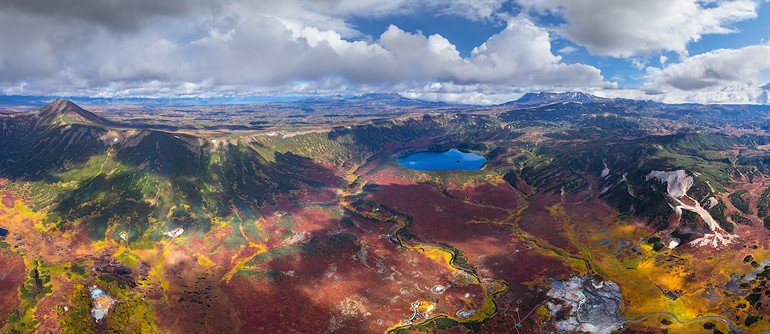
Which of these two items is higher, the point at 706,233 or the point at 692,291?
the point at 706,233

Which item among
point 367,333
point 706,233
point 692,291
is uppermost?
point 706,233

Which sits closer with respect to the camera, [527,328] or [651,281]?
[527,328]

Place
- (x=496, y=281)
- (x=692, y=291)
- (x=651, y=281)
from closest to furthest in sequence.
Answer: (x=692, y=291) < (x=651, y=281) < (x=496, y=281)

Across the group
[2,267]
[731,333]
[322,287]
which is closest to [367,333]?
[322,287]

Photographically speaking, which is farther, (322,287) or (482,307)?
(322,287)

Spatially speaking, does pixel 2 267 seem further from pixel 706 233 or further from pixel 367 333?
pixel 706 233

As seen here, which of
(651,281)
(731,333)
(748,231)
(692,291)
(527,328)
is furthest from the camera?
(748,231)

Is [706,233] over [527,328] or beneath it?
over

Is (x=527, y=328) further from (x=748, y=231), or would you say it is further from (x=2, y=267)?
(x=2, y=267)

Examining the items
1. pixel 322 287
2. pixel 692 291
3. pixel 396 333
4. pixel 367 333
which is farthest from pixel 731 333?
pixel 322 287
